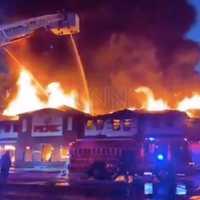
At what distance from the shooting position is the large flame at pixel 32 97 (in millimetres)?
58438

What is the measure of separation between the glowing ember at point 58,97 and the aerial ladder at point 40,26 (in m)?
34.0

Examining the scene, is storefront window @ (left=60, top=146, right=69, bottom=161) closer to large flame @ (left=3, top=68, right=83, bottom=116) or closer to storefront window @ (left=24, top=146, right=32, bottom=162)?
storefront window @ (left=24, top=146, right=32, bottom=162)

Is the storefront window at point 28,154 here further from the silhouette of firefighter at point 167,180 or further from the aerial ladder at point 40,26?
the silhouette of firefighter at point 167,180

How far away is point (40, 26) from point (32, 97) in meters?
36.0

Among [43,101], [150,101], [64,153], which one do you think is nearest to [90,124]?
[64,153]

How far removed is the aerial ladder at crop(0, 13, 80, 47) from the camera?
2222 centimetres

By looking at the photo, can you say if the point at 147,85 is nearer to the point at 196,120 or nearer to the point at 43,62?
the point at 43,62

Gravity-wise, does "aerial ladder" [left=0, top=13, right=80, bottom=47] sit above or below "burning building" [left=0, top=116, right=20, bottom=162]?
above

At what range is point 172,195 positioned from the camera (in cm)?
1648

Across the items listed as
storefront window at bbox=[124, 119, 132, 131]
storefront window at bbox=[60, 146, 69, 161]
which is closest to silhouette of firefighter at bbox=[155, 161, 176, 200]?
storefront window at bbox=[124, 119, 132, 131]

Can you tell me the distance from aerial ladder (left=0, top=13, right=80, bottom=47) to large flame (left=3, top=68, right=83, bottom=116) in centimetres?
3349

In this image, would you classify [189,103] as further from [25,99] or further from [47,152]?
[47,152]

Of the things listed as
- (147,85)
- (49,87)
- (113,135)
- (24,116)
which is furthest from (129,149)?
(147,85)

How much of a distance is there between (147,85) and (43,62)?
1523cm
